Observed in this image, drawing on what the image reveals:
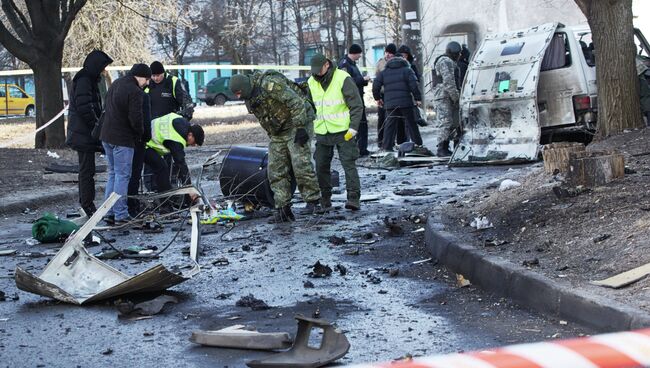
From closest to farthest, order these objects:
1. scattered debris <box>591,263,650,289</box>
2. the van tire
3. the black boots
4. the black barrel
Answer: scattered debris <box>591,263,650,289</box> < the black barrel < the black boots < the van tire

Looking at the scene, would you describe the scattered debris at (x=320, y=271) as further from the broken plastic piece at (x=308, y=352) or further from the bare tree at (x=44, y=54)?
the bare tree at (x=44, y=54)

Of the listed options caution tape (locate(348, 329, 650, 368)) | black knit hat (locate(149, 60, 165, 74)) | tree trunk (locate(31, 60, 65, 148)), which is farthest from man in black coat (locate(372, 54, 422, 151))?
caution tape (locate(348, 329, 650, 368))

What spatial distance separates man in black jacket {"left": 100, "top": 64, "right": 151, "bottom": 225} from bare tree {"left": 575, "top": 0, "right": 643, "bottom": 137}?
595cm

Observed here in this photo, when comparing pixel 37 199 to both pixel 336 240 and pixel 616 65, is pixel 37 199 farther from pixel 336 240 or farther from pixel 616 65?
pixel 616 65

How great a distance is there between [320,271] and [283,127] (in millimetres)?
3377

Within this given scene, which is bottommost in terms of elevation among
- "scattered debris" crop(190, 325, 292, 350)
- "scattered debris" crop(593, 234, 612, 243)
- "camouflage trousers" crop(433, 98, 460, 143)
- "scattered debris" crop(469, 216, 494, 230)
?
"scattered debris" crop(190, 325, 292, 350)

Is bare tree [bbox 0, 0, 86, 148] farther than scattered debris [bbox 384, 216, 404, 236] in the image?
Yes

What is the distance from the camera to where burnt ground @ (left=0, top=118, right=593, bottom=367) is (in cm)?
591

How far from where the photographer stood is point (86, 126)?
1202 centimetres

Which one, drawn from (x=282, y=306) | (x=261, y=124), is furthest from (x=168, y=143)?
(x=282, y=306)

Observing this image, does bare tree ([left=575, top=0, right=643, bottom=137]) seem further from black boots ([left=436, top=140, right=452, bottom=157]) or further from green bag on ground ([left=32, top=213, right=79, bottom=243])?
green bag on ground ([left=32, top=213, right=79, bottom=243])

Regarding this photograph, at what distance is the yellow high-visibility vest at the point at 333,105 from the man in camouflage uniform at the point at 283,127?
0.34 meters

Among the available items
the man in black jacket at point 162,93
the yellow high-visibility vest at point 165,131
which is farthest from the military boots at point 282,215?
the man in black jacket at point 162,93

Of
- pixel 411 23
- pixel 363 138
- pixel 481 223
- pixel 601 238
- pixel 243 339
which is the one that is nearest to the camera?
pixel 243 339
